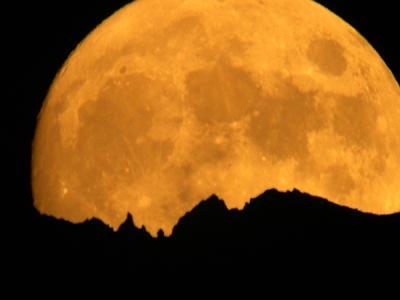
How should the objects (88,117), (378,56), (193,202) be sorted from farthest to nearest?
(378,56), (88,117), (193,202)

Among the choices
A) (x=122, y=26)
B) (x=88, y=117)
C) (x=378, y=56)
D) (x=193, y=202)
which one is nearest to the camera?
(x=193, y=202)

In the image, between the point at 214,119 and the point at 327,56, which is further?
the point at 327,56

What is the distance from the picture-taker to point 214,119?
5406 millimetres

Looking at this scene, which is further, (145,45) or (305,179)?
(145,45)

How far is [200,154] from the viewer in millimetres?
5387

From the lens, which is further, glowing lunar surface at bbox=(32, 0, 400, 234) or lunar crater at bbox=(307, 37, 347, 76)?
lunar crater at bbox=(307, 37, 347, 76)

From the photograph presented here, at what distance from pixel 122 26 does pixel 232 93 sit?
4.65 ft

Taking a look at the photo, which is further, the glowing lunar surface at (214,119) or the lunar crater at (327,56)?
the lunar crater at (327,56)

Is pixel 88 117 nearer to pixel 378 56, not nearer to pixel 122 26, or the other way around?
pixel 122 26

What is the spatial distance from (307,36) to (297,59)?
33cm

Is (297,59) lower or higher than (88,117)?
higher

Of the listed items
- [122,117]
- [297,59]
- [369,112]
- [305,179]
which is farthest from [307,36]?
[122,117]

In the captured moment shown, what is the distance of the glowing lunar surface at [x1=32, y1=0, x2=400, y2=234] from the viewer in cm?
538

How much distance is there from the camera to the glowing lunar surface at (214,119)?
17.6 ft
